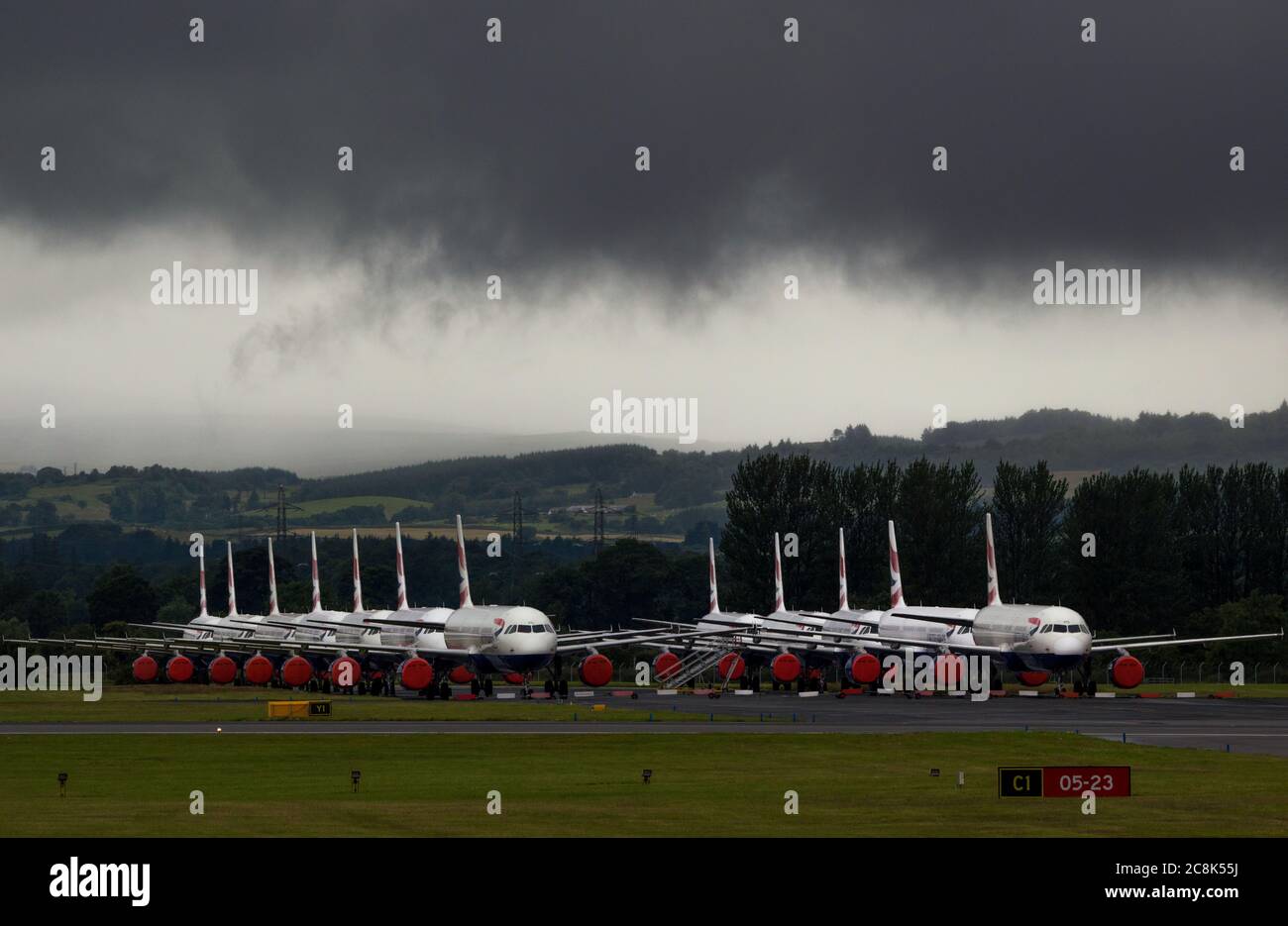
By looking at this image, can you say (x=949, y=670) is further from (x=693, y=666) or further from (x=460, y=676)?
(x=460, y=676)

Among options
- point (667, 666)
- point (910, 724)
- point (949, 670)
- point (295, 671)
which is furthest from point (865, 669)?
point (295, 671)

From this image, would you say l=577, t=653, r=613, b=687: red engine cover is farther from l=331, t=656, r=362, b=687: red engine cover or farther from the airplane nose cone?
the airplane nose cone

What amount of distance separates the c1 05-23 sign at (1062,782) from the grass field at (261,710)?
99.6 ft

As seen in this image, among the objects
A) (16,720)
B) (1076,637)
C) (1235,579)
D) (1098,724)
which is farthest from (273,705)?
(1235,579)

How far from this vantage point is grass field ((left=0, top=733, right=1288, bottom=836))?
37.0m

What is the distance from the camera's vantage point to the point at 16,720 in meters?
76.6

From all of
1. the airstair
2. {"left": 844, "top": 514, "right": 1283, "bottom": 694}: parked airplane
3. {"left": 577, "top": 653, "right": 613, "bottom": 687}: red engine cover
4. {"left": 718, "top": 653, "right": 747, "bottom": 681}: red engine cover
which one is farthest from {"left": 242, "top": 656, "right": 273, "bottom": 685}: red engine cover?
{"left": 844, "top": 514, "right": 1283, "bottom": 694}: parked airplane

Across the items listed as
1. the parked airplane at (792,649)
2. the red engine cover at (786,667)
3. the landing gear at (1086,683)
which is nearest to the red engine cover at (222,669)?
the parked airplane at (792,649)

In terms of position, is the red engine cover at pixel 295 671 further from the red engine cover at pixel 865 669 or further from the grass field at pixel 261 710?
the red engine cover at pixel 865 669

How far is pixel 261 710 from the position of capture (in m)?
87.6
